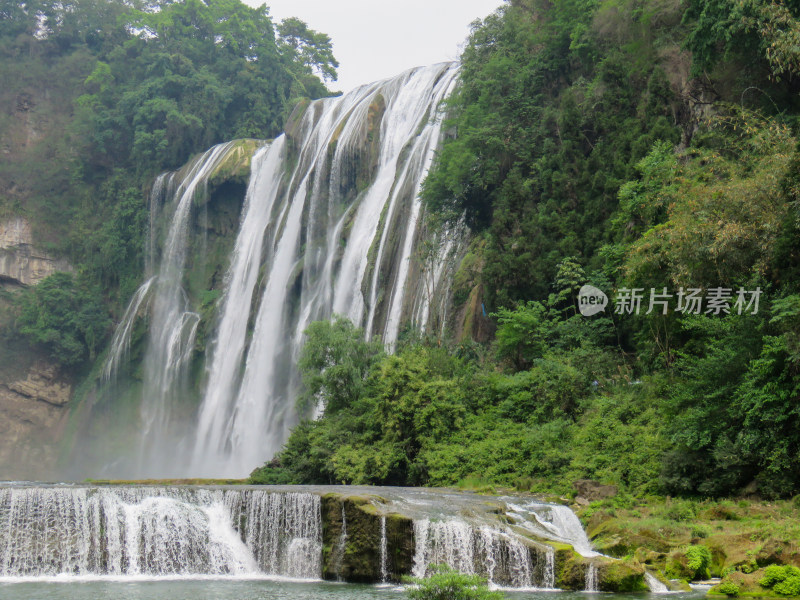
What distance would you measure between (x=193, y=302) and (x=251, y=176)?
8.20 meters

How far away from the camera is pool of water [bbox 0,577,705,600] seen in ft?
38.5

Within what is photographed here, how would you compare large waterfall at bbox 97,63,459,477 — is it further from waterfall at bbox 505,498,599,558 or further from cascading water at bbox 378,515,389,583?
cascading water at bbox 378,515,389,583

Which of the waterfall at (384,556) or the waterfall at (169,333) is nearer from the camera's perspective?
the waterfall at (384,556)

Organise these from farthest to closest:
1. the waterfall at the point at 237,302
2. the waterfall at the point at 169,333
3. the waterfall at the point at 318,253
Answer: the waterfall at the point at 169,333 < the waterfall at the point at 237,302 < the waterfall at the point at 318,253

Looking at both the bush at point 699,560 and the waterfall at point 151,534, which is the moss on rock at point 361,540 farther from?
the bush at point 699,560

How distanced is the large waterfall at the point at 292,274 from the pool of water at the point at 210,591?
15.1m

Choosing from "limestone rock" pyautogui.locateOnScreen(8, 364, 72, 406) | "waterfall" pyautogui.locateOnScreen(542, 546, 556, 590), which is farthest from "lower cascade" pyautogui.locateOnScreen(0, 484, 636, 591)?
"limestone rock" pyautogui.locateOnScreen(8, 364, 72, 406)

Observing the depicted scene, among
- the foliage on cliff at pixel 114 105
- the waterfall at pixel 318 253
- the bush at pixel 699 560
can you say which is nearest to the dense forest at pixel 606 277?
the bush at pixel 699 560

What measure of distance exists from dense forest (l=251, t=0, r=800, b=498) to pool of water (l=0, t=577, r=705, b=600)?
5.23 m

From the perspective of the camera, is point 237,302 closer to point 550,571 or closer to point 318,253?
point 318,253

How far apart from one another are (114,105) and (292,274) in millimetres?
26836

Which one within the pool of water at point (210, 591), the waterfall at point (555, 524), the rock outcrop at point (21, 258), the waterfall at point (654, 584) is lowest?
the pool of water at point (210, 591)

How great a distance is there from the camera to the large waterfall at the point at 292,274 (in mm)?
31344

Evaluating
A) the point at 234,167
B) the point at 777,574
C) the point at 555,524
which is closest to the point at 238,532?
the point at 555,524
